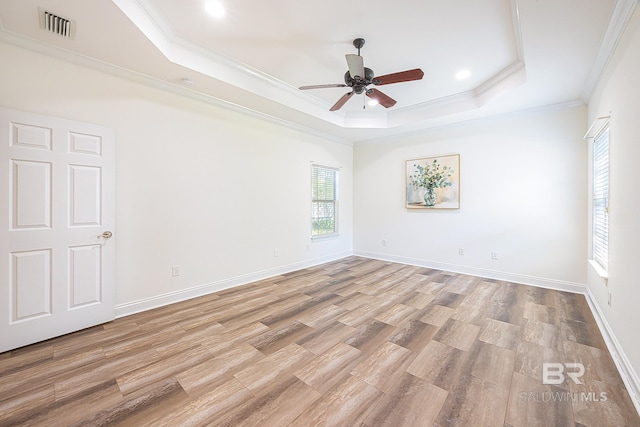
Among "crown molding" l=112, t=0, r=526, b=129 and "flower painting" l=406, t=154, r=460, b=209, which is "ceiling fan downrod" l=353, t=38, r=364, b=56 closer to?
"crown molding" l=112, t=0, r=526, b=129

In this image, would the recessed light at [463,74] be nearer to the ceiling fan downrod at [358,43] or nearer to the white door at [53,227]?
the ceiling fan downrod at [358,43]

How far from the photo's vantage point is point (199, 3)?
88.3 inches

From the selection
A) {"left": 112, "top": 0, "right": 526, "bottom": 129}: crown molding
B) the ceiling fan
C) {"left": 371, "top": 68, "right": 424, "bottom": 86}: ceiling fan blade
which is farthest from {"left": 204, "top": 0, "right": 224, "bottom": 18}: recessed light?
{"left": 371, "top": 68, "right": 424, "bottom": 86}: ceiling fan blade

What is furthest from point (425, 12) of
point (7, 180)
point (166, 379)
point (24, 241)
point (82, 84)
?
point (24, 241)

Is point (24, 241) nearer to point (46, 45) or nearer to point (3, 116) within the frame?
point (3, 116)

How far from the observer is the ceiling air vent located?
206 centimetres

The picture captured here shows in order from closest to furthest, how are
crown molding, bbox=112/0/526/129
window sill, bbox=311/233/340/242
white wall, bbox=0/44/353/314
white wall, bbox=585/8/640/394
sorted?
white wall, bbox=585/8/640/394 < crown molding, bbox=112/0/526/129 < white wall, bbox=0/44/353/314 < window sill, bbox=311/233/340/242

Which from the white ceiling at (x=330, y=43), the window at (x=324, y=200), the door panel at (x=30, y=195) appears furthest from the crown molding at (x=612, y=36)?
the door panel at (x=30, y=195)

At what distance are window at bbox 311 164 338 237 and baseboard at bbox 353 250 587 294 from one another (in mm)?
1252

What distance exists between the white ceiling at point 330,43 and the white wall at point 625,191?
0.28 meters

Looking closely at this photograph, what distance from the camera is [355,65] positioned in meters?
2.56

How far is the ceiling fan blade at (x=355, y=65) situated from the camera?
2.45 m

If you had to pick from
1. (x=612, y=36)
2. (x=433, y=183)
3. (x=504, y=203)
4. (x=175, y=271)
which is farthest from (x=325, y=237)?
(x=612, y=36)

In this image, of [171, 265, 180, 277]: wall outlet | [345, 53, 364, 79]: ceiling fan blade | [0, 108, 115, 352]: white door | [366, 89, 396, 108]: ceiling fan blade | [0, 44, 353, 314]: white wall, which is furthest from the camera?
[171, 265, 180, 277]: wall outlet
